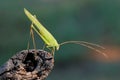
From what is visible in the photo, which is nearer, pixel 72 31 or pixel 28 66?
pixel 28 66

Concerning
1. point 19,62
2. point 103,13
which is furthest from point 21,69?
point 103,13

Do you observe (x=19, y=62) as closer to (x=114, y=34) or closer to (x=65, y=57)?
(x=65, y=57)

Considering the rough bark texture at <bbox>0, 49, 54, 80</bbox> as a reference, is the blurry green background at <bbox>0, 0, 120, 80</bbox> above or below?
above

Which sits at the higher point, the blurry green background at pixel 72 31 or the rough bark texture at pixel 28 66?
the blurry green background at pixel 72 31

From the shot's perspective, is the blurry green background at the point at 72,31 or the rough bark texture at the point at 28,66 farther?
the blurry green background at the point at 72,31
